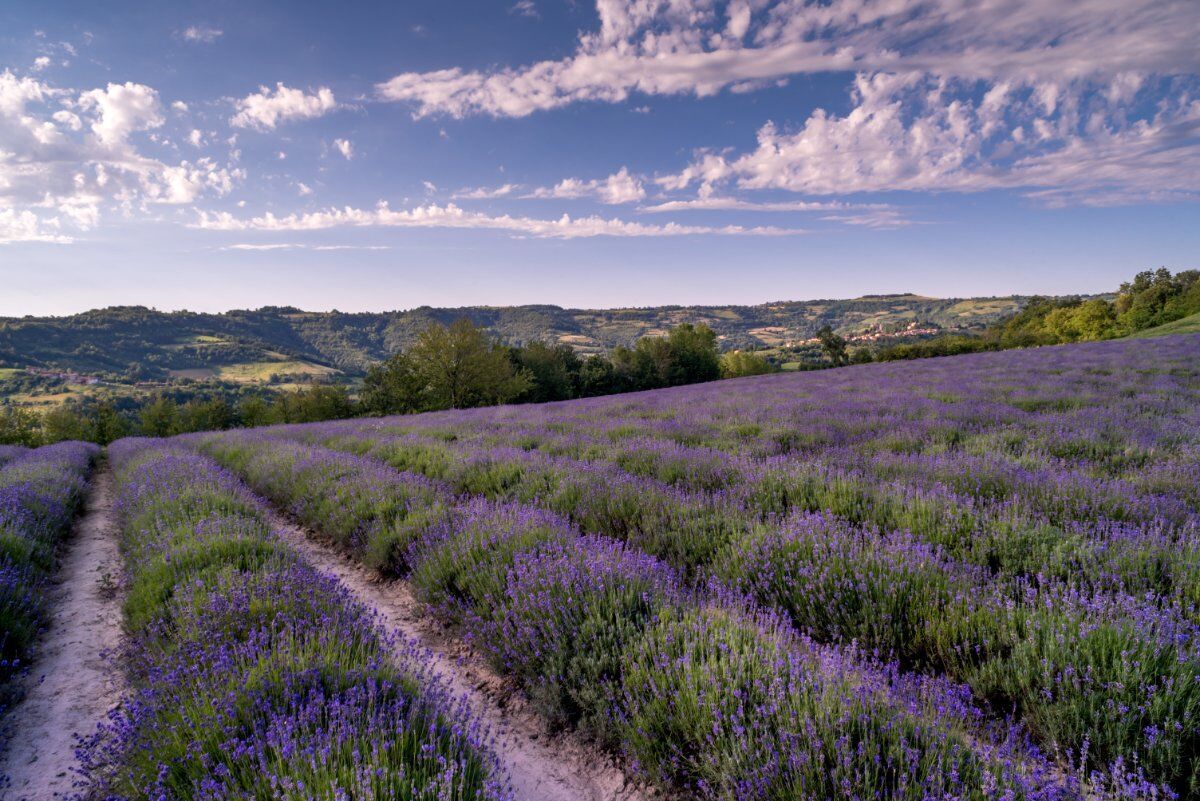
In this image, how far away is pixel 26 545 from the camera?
5230mm

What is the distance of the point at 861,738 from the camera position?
1953 mm

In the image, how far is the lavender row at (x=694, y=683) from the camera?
184 cm

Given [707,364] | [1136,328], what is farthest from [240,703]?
[1136,328]

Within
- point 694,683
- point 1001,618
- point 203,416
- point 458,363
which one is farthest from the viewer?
point 203,416

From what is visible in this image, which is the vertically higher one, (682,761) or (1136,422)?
(1136,422)

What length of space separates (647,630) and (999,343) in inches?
2555

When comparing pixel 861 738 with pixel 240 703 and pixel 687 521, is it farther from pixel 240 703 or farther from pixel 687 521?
pixel 240 703

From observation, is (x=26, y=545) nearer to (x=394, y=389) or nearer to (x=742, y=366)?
(x=394, y=389)

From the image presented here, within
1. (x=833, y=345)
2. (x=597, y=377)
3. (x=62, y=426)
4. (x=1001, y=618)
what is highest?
(x=1001, y=618)

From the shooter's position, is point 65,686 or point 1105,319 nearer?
point 65,686

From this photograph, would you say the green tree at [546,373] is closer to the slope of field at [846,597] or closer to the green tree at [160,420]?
the green tree at [160,420]

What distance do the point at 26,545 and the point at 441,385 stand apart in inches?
1042

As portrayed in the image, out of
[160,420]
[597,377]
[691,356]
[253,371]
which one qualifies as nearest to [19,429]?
[160,420]

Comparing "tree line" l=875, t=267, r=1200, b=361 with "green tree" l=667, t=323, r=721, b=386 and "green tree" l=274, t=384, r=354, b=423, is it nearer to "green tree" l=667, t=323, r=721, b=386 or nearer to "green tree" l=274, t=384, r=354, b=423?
"green tree" l=667, t=323, r=721, b=386
